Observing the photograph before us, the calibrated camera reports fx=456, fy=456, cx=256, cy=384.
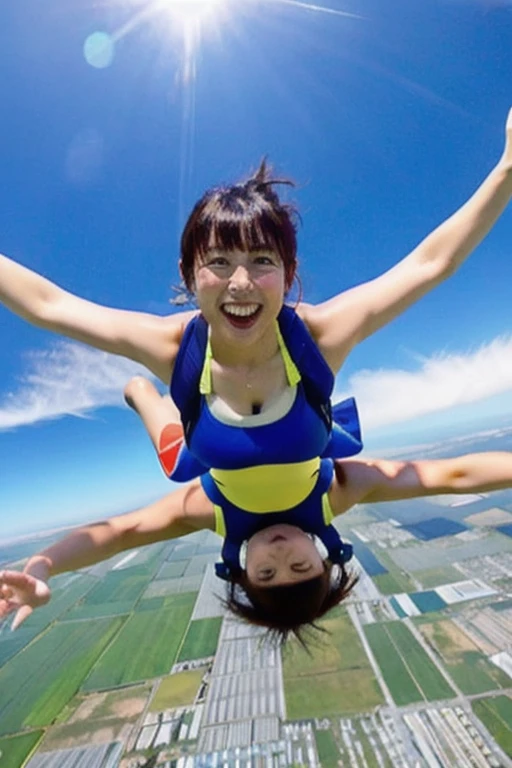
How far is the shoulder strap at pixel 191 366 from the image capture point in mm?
1566

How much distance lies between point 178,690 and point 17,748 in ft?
11.9

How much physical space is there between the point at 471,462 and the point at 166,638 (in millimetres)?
13499

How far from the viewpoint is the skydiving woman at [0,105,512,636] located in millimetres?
1369

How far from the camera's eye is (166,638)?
13141mm

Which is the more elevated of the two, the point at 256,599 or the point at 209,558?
the point at 256,599

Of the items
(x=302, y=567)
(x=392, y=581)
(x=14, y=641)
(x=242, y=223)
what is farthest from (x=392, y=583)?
(x=242, y=223)

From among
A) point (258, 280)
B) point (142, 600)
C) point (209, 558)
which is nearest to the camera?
point (258, 280)

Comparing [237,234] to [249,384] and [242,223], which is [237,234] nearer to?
[242,223]

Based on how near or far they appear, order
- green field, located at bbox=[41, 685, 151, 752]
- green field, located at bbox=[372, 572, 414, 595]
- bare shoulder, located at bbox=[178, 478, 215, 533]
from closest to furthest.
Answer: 1. bare shoulder, located at bbox=[178, 478, 215, 533]
2. green field, located at bbox=[41, 685, 151, 752]
3. green field, located at bbox=[372, 572, 414, 595]

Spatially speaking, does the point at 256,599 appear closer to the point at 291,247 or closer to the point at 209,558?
the point at 291,247

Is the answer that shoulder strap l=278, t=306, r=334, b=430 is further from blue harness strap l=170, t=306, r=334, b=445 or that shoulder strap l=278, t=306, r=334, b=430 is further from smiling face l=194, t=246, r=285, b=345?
smiling face l=194, t=246, r=285, b=345

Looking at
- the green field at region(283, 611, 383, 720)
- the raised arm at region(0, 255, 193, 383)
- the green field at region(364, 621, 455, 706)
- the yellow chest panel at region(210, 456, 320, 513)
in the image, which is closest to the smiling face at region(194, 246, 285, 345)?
the raised arm at region(0, 255, 193, 383)

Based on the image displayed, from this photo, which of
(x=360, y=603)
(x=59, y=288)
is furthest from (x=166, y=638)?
(x=59, y=288)

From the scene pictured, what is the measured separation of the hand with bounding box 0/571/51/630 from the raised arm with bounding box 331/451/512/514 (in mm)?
1496
